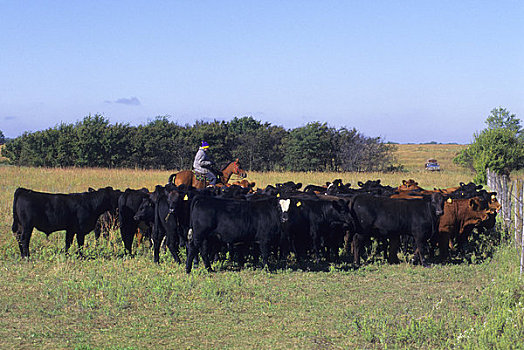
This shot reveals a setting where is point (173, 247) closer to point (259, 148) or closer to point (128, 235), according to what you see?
point (128, 235)

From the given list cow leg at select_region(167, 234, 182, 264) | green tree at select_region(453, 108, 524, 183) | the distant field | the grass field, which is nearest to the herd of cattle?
cow leg at select_region(167, 234, 182, 264)

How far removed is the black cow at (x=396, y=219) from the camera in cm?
1030

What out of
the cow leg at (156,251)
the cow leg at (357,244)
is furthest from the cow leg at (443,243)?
the cow leg at (156,251)

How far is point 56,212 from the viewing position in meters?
10.7

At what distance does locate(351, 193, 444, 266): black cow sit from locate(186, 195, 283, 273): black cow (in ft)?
5.55

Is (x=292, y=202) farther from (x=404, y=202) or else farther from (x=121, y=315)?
(x=121, y=315)

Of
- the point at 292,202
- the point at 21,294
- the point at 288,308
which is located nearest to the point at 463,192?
the point at 292,202

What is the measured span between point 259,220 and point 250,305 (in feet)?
7.72

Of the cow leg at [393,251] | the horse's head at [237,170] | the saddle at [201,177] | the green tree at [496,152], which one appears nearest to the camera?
the cow leg at [393,251]

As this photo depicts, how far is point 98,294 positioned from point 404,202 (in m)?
5.83

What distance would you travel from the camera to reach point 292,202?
10.1 m

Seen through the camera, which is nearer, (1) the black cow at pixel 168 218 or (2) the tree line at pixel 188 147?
(1) the black cow at pixel 168 218

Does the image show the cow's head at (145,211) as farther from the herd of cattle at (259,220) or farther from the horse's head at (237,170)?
the horse's head at (237,170)

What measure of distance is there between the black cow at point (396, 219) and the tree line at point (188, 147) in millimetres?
31215
